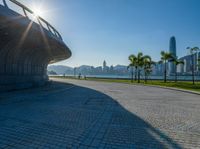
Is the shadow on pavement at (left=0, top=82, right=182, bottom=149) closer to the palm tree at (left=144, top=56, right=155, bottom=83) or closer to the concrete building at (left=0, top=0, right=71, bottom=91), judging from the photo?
the concrete building at (left=0, top=0, right=71, bottom=91)

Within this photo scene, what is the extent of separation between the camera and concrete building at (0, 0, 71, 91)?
1193cm

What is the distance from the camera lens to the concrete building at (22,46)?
39.1 feet

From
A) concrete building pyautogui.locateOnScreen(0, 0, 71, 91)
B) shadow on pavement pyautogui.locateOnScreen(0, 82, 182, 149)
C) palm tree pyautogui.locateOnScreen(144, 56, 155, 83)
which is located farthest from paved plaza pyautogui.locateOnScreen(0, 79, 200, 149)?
palm tree pyautogui.locateOnScreen(144, 56, 155, 83)

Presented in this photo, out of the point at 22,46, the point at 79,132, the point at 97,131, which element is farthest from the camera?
the point at 22,46

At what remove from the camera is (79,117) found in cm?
859

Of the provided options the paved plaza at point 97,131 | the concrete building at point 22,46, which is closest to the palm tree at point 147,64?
the concrete building at point 22,46

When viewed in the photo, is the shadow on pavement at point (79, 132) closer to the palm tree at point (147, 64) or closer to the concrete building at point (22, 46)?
the concrete building at point (22, 46)

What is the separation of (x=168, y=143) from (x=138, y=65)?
4445cm

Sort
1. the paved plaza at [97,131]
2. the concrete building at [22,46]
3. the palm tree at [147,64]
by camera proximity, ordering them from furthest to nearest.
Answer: the palm tree at [147,64] < the concrete building at [22,46] < the paved plaza at [97,131]

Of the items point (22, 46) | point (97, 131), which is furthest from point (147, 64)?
point (97, 131)

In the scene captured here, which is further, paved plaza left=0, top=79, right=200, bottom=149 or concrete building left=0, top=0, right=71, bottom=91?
concrete building left=0, top=0, right=71, bottom=91

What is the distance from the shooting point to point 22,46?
19453mm

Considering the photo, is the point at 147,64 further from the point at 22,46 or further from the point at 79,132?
the point at 79,132

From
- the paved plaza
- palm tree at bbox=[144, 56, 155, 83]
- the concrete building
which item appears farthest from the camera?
palm tree at bbox=[144, 56, 155, 83]
